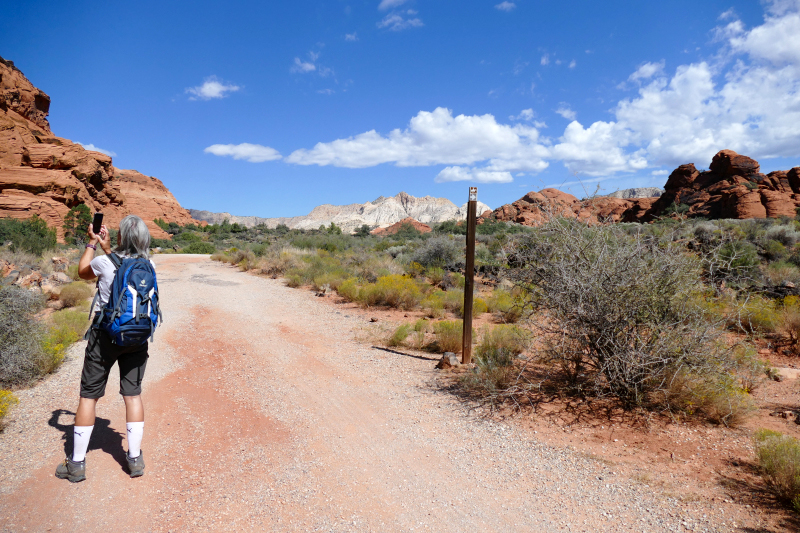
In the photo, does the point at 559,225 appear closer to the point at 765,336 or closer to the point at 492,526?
the point at 492,526

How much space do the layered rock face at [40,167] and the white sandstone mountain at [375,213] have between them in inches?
2716

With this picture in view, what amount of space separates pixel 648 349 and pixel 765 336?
5.52 meters

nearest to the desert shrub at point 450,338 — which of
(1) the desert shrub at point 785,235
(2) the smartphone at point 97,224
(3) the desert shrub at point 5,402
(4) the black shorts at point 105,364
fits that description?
(4) the black shorts at point 105,364

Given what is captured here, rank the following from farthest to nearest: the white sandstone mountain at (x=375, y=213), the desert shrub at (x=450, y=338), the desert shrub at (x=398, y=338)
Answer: the white sandstone mountain at (x=375, y=213), the desert shrub at (x=398, y=338), the desert shrub at (x=450, y=338)

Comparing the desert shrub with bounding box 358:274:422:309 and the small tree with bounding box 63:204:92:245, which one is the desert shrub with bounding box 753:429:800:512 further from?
the small tree with bounding box 63:204:92:245

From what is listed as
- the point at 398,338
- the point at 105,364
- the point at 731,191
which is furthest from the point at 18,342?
the point at 731,191

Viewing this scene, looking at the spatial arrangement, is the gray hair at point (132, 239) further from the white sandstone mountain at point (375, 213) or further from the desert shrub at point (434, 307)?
the white sandstone mountain at point (375, 213)

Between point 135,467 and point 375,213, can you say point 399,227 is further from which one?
point 375,213

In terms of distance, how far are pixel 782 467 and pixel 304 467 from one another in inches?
152

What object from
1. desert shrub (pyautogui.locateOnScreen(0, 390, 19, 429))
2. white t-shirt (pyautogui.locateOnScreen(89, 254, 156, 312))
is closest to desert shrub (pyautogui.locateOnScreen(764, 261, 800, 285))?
white t-shirt (pyautogui.locateOnScreen(89, 254, 156, 312))

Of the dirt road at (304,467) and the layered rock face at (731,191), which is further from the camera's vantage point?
the layered rock face at (731,191)

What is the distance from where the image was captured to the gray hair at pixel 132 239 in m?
3.35

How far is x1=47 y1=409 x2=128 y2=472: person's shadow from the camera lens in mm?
3688

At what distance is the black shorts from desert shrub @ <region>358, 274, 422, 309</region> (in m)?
8.04
